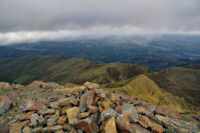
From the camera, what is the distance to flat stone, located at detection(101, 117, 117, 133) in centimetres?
1132

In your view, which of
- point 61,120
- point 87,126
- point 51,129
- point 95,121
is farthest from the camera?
Result: point 61,120

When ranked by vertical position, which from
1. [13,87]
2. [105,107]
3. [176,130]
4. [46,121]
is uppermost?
[105,107]

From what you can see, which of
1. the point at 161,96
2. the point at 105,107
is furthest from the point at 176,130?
the point at 161,96

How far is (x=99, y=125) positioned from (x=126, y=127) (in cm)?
301

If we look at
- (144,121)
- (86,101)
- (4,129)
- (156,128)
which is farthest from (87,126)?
(4,129)

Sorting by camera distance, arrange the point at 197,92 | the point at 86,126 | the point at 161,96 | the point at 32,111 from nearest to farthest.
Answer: the point at 86,126 → the point at 32,111 → the point at 161,96 → the point at 197,92

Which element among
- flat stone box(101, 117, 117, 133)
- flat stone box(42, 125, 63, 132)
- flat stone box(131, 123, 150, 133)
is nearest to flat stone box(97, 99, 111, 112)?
flat stone box(101, 117, 117, 133)

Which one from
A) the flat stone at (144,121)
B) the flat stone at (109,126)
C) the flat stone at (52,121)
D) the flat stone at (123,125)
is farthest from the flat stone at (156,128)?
the flat stone at (52,121)

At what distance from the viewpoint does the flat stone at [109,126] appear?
11.3 meters

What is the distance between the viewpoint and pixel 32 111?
16703 mm

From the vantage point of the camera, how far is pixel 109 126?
11539 mm

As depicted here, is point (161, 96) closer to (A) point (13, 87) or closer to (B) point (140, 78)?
(B) point (140, 78)

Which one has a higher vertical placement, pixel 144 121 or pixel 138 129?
pixel 144 121

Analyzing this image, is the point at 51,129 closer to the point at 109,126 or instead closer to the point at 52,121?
the point at 52,121
